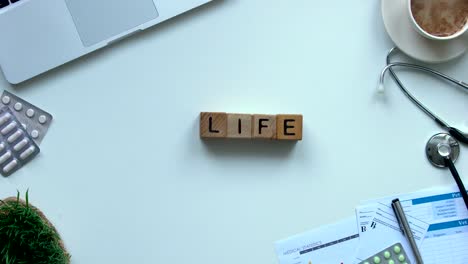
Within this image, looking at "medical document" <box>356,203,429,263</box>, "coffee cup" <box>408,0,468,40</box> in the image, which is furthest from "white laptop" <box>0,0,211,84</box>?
"medical document" <box>356,203,429,263</box>

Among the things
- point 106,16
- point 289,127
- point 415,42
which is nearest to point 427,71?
point 415,42

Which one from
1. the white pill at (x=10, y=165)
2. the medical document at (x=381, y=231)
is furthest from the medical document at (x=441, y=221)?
the white pill at (x=10, y=165)

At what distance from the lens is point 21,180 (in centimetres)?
79

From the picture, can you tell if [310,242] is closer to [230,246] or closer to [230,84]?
[230,246]

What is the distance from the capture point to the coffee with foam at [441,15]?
0.75 metres

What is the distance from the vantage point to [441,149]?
2.62 ft

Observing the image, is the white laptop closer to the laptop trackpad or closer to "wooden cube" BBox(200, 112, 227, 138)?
the laptop trackpad

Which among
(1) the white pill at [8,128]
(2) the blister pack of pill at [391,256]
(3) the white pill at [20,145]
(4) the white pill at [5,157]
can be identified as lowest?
(2) the blister pack of pill at [391,256]

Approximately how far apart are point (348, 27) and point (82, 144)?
17.2 inches

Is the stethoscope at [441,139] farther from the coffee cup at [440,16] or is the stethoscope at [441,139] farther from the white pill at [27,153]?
the white pill at [27,153]

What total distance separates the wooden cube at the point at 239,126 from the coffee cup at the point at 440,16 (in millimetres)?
282

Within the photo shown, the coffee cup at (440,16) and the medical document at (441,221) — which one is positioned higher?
the coffee cup at (440,16)

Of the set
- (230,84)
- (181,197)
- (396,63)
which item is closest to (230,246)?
(181,197)

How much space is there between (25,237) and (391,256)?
1.79ft
